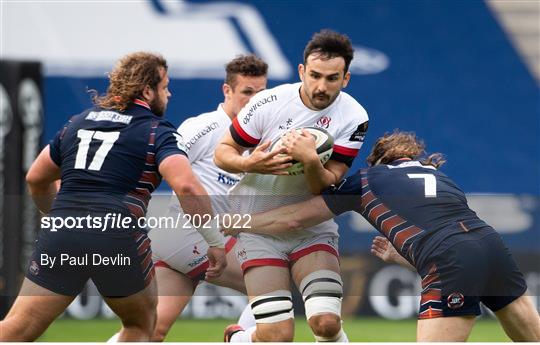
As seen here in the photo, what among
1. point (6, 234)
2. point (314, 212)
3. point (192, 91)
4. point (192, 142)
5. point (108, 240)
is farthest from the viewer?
point (192, 91)

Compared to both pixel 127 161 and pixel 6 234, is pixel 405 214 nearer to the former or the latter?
pixel 127 161

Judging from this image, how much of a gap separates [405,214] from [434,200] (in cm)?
17

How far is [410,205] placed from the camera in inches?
234

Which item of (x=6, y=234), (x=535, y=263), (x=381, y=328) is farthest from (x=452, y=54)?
(x=6, y=234)

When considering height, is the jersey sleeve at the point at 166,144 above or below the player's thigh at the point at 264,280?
above

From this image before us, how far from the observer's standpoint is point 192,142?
7.46m

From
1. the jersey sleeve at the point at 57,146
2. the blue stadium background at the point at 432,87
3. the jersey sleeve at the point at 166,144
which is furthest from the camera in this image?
the blue stadium background at the point at 432,87

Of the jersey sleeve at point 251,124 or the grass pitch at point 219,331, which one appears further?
the grass pitch at point 219,331

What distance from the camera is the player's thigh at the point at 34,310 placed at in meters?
5.79

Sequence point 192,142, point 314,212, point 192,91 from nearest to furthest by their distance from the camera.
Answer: point 314,212 < point 192,142 < point 192,91

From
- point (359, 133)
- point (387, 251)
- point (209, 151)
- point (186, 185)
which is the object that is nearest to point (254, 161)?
point (186, 185)

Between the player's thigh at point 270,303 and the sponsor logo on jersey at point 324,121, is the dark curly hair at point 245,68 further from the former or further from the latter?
the player's thigh at point 270,303

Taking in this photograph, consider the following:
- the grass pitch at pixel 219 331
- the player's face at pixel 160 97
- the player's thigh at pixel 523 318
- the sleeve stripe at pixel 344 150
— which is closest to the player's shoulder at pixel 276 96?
the sleeve stripe at pixel 344 150

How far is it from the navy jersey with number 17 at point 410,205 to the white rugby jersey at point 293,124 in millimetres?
319
